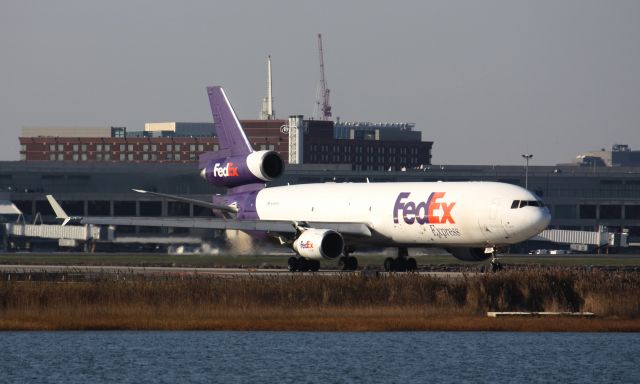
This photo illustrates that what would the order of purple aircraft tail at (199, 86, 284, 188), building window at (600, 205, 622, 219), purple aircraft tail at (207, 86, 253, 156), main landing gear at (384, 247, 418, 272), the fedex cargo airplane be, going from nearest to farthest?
the fedex cargo airplane
main landing gear at (384, 247, 418, 272)
purple aircraft tail at (199, 86, 284, 188)
purple aircraft tail at (207, 86, 253, 156)
building window at (600, 205, 622, 219)

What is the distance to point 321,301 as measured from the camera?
206ft

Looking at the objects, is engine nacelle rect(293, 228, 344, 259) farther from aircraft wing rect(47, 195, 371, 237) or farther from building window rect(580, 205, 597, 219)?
building window rect(580, 205, 597, 219)

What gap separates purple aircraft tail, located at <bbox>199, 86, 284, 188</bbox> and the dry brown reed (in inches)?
1008

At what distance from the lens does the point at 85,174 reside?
499 feet

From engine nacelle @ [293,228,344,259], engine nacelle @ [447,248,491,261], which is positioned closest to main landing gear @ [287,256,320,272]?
engine nacelle @ [293,228,344,259]

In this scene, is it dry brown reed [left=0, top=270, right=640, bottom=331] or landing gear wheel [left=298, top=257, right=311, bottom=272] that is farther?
landing gear wheel [left=298, top=257, right=311, bottom=272]

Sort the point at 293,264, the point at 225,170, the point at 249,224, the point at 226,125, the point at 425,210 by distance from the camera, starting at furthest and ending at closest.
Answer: the point at 226,125 < the point at 225,170 < the point at 249,224 < the point at 293,264 < the point at 425,210

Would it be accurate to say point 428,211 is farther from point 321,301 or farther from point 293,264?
point 321,301

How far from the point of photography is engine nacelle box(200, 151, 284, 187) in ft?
297

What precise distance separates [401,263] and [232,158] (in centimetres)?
1501

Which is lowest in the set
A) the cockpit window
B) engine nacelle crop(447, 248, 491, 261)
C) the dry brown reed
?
the dry brown reed

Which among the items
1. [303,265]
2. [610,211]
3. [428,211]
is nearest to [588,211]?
[610,211]

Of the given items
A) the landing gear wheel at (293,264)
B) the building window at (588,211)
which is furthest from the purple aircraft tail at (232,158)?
the building window at (588,211)

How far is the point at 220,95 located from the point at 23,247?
150ft
